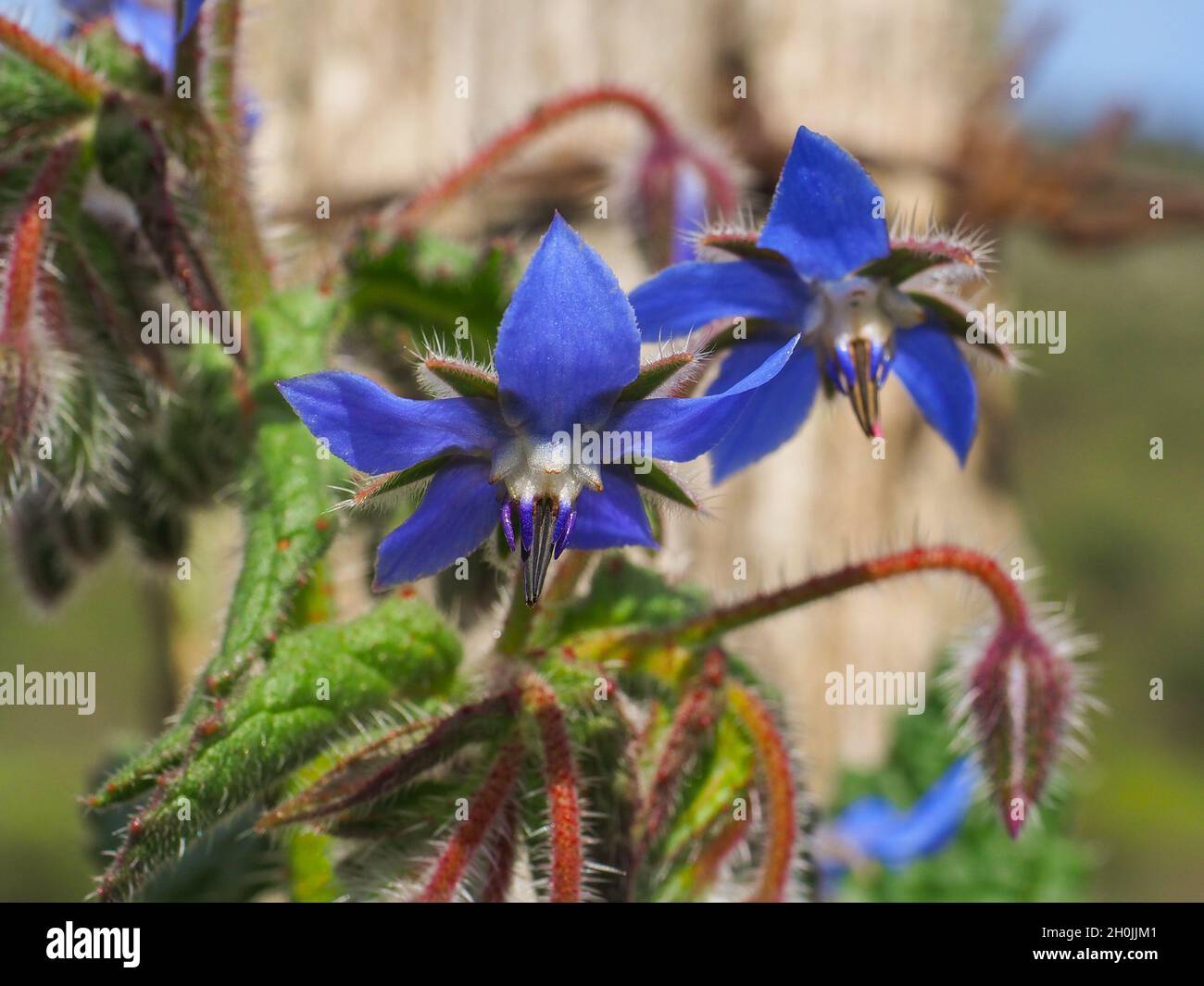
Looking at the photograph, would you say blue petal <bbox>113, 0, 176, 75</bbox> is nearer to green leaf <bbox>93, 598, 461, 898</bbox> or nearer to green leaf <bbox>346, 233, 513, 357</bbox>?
green leaf <bbox>346, 233, 513, 357</bbox>

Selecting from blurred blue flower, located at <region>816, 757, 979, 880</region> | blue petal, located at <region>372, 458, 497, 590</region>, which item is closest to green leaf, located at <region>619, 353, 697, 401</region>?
blue petal, located at <region>372, 458, 497, 590</region>

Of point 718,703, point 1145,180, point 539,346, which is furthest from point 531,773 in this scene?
point 1145,180

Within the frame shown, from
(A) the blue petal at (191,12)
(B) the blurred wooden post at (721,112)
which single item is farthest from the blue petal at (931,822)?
(A) the blue petal at (191,12)

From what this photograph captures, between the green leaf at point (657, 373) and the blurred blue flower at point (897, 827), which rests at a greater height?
the green leaf at point (657, 373)

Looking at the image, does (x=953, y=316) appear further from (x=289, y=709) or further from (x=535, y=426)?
(x=289, y=709)

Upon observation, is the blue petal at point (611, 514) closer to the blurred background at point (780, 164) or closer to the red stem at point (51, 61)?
the red stem at point (51, 61)
